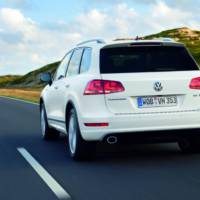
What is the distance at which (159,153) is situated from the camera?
10750mm

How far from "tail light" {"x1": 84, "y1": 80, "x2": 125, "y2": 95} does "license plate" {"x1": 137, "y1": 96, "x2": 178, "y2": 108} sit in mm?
318

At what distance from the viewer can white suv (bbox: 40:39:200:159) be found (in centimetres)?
937

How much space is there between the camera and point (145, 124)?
9320mm

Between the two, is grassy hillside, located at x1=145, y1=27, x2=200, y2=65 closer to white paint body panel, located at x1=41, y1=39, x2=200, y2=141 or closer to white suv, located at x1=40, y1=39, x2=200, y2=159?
white suv, located at x1=40, y1=39, x2=200, y2=159

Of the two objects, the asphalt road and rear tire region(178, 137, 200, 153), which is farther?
rear tire region(178, 137, 200, 153)

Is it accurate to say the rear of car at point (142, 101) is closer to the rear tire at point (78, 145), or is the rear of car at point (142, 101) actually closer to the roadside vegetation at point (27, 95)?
the rear tire at point (78, 145)

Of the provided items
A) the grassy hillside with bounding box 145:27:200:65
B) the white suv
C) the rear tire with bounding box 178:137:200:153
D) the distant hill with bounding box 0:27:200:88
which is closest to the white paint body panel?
the white suv

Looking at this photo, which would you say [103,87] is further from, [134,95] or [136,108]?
[136,108]

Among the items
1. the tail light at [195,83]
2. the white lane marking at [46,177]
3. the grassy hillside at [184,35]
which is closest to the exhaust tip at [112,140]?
the white lane marking at [46,177]

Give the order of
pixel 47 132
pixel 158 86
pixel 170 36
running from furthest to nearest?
pixel 170 36, pixel 47 132, pixel 158 86

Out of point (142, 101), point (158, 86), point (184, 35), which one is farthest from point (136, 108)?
point (184, 35)

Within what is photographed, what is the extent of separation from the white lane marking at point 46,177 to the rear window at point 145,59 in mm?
1670

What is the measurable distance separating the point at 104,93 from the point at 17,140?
171 inches

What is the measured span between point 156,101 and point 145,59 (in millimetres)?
855
